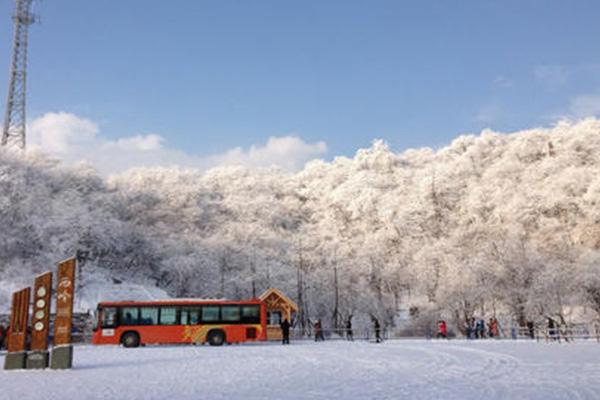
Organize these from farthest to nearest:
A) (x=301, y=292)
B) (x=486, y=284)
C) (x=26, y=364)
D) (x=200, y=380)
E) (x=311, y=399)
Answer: (x=301, y=292)
(x=486, y=284)
(x=26, y=364)
(x=200, y=380)
(x=311, y=399)

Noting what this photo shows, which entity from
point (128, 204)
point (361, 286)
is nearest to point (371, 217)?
point (361, 286)

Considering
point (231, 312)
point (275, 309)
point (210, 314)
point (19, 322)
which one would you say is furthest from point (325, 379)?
point (275, 309)

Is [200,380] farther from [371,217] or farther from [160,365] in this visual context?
A: [371,217]

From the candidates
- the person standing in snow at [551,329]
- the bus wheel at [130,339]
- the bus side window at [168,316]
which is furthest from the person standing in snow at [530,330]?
the bus wheel at [130,339]

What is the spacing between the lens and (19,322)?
50.5 ft

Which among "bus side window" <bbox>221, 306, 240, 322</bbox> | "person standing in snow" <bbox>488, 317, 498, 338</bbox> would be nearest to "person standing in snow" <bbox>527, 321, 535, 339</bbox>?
"person standing in snow" <bbox>488, 317, 498, 338</bbox>

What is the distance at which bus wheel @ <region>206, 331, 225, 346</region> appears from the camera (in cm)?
2698

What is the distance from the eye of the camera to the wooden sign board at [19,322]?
48.9ft

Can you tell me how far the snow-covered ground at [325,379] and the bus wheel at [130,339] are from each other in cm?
985

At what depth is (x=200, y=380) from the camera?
38.1 feet

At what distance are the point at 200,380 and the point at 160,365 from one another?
4686 mm

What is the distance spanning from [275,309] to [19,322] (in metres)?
17.2

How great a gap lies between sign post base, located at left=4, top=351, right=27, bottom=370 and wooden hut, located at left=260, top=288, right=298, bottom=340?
16574 mm

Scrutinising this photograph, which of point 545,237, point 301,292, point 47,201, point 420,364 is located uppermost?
point 47,201
